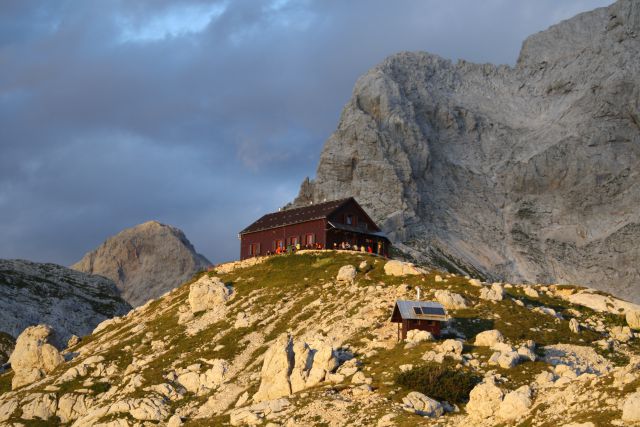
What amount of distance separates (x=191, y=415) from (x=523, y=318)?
1069 inches

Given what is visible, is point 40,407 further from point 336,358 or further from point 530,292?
point 530,292

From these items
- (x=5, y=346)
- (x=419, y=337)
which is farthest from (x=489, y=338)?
(x=5, y=346)

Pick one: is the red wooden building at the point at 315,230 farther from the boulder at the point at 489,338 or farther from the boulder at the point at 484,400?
the boulder at the point at 484,400

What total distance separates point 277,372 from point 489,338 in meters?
15.3

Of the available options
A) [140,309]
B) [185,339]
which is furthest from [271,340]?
[140,309]

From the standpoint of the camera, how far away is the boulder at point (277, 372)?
60.2 metres

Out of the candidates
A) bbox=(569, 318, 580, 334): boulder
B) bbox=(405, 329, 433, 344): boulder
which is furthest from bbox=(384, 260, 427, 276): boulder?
bbox=(405, 329, 433, 344): boulder

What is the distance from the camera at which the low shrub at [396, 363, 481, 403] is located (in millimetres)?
53188

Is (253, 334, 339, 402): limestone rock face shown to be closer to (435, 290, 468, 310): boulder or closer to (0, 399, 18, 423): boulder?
(435, 290, 468, 310): boulder

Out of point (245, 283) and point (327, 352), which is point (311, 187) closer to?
point (245, 283)

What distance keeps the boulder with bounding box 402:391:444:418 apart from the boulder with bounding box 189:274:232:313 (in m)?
40.2

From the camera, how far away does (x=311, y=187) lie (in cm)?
19275

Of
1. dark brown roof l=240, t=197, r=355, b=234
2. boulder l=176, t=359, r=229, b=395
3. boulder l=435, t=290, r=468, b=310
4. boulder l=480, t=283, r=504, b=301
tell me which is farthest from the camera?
dark brown roof l=240, t=197, r=355, b=234

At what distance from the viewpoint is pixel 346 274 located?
84.2m
